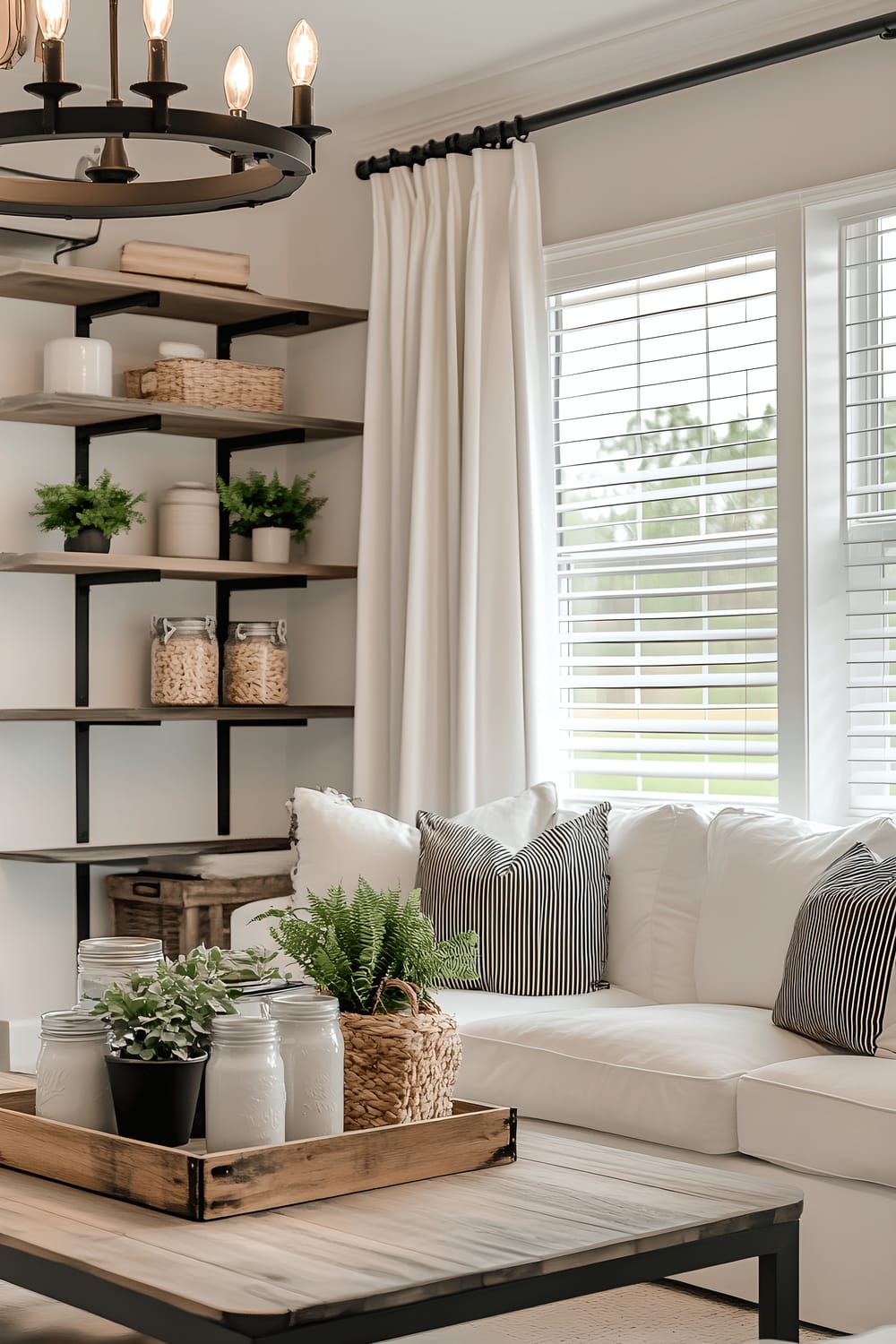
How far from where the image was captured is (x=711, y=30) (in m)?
4.16

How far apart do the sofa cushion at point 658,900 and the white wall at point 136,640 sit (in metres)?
1.48

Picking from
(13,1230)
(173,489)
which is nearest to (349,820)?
(173,489)

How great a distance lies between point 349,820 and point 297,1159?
2183mm

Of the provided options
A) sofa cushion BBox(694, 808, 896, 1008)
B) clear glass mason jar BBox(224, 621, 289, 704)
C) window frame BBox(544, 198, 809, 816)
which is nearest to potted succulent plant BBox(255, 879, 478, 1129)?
sofa cushion BBox(694, 808, 896, 1008)

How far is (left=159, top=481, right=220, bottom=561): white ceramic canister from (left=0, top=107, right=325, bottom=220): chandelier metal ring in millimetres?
2213

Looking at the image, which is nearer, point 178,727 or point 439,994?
point 439,994

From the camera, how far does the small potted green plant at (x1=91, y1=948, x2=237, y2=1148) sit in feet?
6.61

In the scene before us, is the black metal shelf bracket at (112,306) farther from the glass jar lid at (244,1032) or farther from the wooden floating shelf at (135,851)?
the glass jar lid at (244,1032)

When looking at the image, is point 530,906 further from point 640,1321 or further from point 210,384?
point 210,384

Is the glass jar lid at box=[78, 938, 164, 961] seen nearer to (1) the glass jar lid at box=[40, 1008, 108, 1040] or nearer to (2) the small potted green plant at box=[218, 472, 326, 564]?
(1) the glass jar lid at box=[40, 1008, 108, 1040]

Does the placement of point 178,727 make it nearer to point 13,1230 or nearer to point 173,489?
point 173,489

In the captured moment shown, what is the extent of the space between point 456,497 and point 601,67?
1202 mm

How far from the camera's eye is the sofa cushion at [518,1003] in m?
3.53

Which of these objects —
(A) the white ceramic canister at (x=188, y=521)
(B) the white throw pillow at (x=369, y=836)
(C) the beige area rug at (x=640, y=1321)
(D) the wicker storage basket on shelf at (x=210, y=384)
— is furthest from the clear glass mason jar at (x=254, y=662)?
(C) the beige area rug at (x=640, y=1321)
